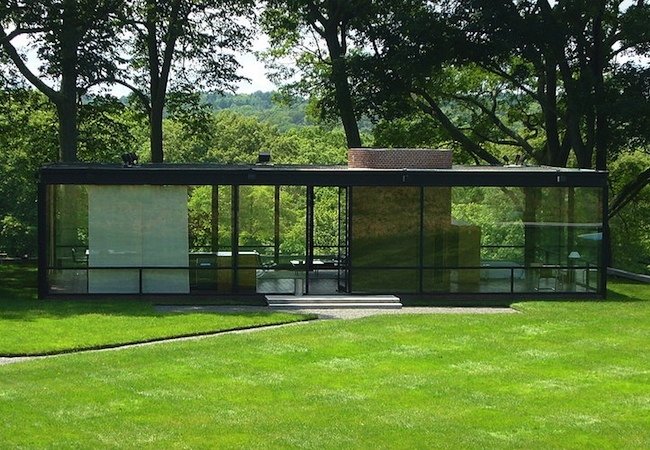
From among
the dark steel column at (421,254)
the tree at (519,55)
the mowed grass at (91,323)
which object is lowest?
the mowed grass at (91,323)

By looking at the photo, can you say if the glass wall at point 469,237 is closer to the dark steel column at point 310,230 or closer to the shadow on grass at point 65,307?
the dark steel column at point 310,230

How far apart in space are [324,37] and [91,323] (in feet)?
79.3

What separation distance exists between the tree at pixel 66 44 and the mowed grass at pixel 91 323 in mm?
11421

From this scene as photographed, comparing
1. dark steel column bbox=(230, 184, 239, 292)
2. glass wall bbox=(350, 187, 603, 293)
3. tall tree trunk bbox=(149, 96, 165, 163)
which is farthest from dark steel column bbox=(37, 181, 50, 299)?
tall tree trunk bbox=(149, 96, 165, 163)

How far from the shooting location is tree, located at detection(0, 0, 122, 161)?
38.3 meters

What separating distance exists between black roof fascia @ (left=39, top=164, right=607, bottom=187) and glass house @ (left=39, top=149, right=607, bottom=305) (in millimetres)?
31

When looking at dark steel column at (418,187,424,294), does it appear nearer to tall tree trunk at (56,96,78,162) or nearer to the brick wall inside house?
the brick wall inside house

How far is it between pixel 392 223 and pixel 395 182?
1.14 m

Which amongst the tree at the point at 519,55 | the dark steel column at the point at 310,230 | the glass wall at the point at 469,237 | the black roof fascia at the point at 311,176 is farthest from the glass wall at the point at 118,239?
the tree at the point at 519,55

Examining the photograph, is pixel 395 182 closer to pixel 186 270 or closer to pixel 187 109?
pixel 186 270

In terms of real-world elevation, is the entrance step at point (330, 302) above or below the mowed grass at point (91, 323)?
above

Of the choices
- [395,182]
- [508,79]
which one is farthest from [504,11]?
[395,182]

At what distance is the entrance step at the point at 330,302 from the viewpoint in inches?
1191

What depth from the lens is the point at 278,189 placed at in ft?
104
